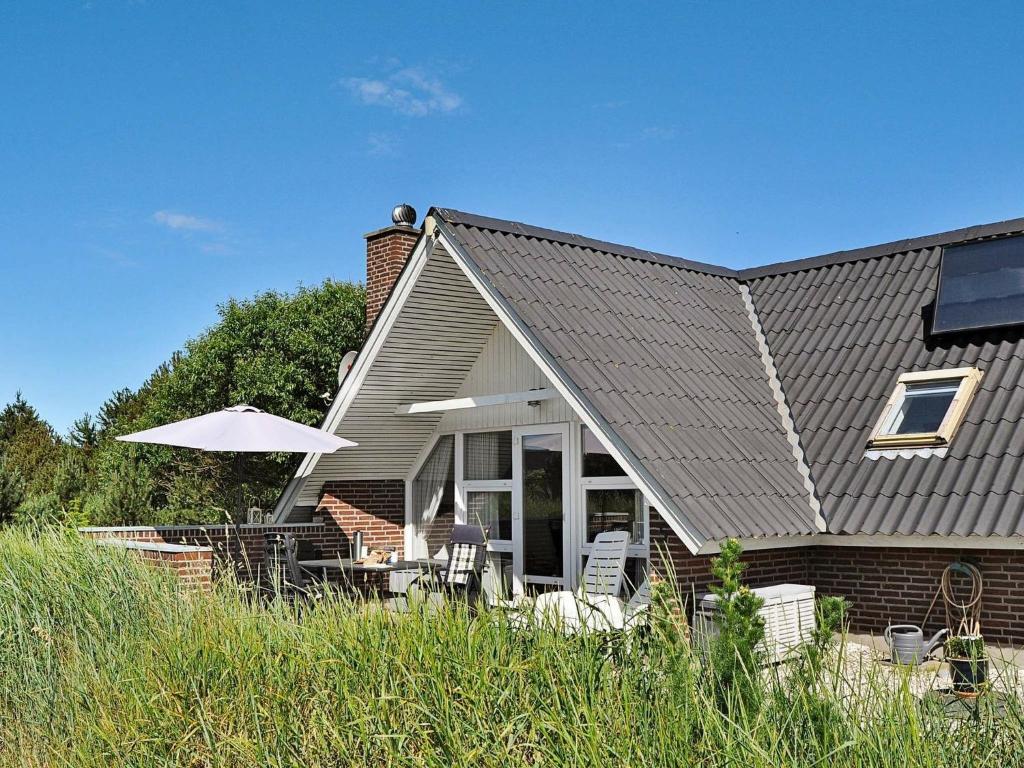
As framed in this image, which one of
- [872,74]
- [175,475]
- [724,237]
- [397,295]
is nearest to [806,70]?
[872,74]

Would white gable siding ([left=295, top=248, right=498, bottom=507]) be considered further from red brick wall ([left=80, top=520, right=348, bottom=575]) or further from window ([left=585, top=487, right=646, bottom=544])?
window ([left=585, top=487, right=646, bottom=544])

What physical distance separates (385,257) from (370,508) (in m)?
3.45

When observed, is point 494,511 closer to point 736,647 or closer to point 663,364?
point 663,364

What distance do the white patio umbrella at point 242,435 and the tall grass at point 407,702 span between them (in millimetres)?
3785

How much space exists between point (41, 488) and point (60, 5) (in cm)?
1702

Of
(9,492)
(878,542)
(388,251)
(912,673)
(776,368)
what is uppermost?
(388,251)

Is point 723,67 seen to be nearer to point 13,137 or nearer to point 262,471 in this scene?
point 13,137

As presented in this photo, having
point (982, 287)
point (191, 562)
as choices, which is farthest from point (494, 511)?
point (982, 287)

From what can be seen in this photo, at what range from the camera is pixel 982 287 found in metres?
11.6

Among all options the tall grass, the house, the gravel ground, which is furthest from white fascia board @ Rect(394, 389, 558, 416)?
the tall grass

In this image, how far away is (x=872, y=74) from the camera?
49.2 feet

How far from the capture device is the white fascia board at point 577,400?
908cm

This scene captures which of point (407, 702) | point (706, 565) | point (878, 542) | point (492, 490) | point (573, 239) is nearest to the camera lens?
point (407, 702)

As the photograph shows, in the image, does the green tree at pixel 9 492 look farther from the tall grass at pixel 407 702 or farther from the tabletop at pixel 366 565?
the tall grass at pixel 407 702
